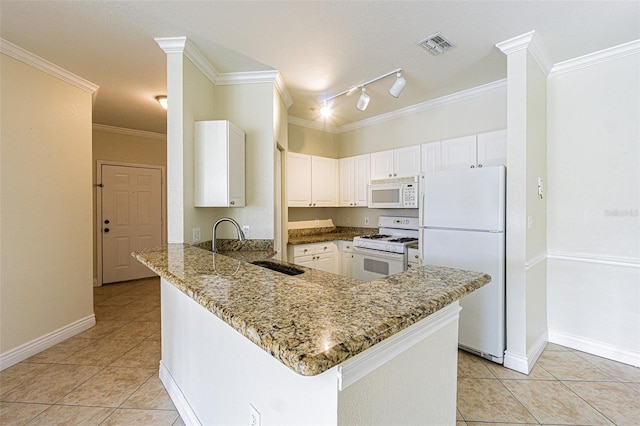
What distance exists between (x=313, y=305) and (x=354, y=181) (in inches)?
141

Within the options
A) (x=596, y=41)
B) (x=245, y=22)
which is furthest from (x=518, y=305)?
(x=245, y=22)

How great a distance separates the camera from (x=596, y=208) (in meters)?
2.49

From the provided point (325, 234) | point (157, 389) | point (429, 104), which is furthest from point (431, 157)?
point (157, 389)

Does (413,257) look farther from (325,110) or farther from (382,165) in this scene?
(325,110)

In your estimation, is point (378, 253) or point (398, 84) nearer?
point (398, 84)

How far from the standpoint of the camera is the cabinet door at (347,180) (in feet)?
14.3

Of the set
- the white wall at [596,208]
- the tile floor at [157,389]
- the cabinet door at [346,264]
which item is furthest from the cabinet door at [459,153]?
the tile floor at [157,389]

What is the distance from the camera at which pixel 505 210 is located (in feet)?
7.65

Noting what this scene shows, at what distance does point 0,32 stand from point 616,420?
16.2 ft

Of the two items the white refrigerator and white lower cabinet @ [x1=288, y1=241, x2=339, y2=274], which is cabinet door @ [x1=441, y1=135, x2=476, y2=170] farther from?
white lower cabinet @ [x1=288, y1=241, x2=339, y2=274]

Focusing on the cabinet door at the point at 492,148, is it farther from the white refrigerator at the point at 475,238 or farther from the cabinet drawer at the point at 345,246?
the cabinet drawer at the point at 345,246

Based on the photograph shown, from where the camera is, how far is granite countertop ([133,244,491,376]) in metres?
0.64

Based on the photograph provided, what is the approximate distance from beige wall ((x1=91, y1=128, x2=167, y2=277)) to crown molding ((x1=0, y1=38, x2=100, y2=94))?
6.29 feet

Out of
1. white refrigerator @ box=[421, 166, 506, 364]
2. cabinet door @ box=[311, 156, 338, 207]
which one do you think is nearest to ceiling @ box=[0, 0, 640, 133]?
white refrigerator @ box=[421, 166, 506, 364]
